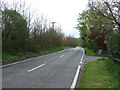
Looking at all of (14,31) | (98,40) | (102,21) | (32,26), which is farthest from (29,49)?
(102,21)

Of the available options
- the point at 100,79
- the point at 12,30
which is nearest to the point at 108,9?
the point at 100,79

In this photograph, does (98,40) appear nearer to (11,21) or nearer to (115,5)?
(11,21)

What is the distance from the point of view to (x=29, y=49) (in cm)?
2559

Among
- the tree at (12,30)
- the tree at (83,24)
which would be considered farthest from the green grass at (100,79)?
the tree at (12,30)

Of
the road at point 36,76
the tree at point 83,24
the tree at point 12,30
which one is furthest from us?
the tree at point 12,30

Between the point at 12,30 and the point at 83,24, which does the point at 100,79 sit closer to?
the point at 12,30

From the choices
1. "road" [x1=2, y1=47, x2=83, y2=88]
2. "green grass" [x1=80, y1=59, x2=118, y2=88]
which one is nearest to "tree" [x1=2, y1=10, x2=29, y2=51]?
"road" [x1=2, y1=47, x2=83, y2=88]

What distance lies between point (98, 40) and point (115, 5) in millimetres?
24458

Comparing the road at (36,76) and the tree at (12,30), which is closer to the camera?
the road at (36,76)

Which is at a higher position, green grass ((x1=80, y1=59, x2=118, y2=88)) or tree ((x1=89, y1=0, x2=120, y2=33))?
tree ((x1=89, y1=0, x2=120, y2=33))

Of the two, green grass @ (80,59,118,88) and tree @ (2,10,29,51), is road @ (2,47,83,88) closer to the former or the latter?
green grass @ (80,59,118,88)

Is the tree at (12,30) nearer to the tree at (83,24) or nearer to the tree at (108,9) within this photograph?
the tree at (83,24)

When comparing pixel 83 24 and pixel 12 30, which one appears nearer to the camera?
pixel 12 30

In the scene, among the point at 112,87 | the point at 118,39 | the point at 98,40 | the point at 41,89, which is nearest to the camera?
the point at 41,89
